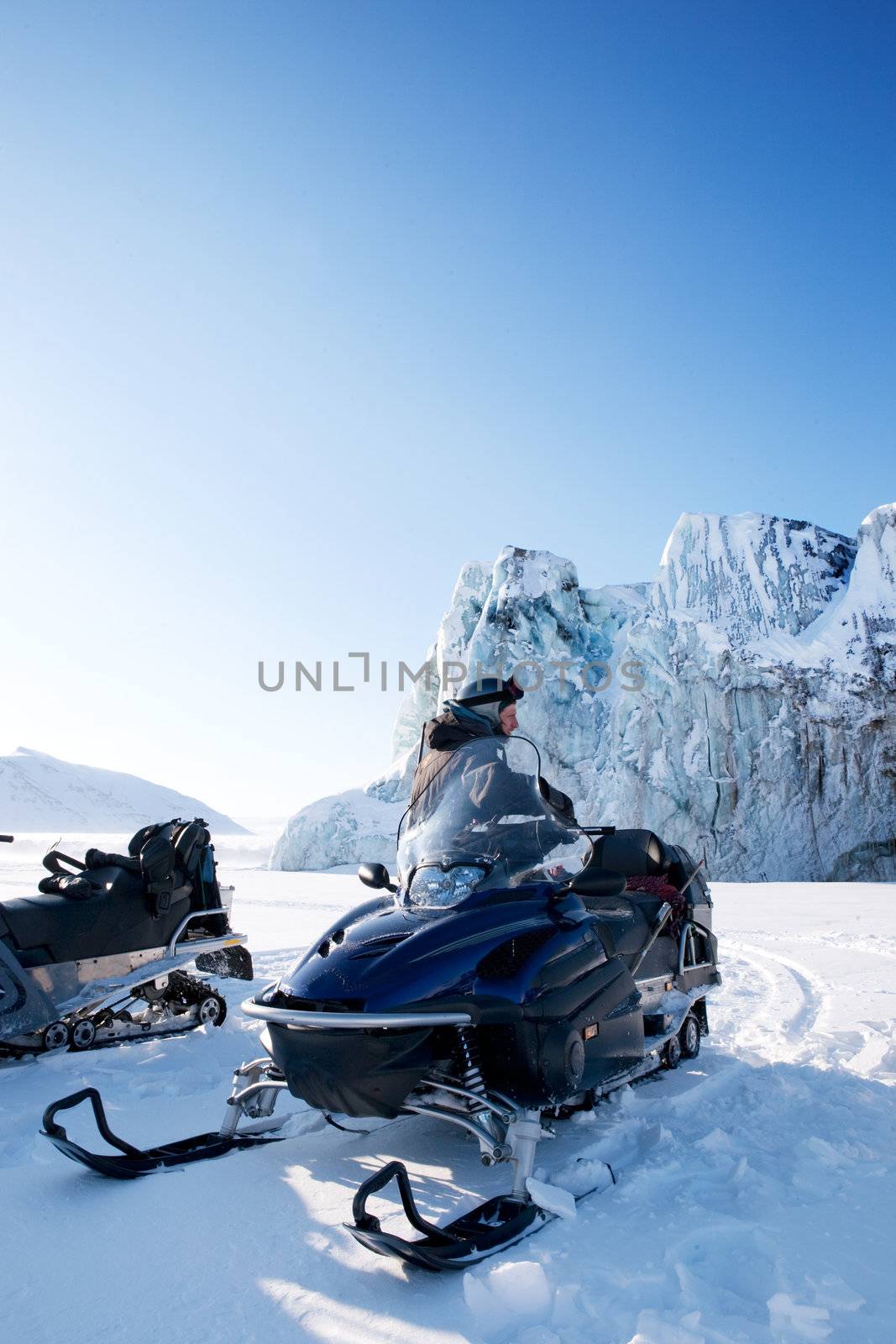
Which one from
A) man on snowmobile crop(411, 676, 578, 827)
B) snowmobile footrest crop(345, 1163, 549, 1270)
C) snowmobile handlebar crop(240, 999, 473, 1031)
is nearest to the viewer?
snowmobile footrest crop(345, 1163, 549, 1270)

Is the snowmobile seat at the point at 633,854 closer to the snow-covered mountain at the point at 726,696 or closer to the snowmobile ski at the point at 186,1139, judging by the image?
the snowmobile ski at the point at 186,1139

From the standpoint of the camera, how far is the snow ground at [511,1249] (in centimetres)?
171

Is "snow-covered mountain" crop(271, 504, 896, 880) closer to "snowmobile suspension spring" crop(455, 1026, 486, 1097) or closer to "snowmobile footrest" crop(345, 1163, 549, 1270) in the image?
"snowmobile suspension spring" crop(455, 1026, 486, 1097)

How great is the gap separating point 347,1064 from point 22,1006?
236cm

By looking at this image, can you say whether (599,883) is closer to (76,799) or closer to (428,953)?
(428,953)

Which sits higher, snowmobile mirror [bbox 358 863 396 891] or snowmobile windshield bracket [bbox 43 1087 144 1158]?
snowmobile mirror [bbox 358 863 396 891]

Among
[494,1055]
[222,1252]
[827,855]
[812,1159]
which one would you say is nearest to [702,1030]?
[812,1159]

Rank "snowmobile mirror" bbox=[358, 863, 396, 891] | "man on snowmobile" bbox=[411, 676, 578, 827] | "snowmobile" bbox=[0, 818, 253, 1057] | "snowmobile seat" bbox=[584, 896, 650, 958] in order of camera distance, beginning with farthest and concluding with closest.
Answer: "snowmobile" bbox=[0, 818, 253, 1057] → "snowmobile seat" bbox=[584, 896, 650, 958] → "snowmobile mirror" bbox=[358, 863, 396, 891] → "man on snowmobile" bbox=[411, 676, 578, 827]

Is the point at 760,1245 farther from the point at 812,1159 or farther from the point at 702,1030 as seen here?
the point at 702,1030

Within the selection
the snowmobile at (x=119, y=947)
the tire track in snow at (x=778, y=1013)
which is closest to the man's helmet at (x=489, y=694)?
the tire track in snow at (x=778, y=1013)

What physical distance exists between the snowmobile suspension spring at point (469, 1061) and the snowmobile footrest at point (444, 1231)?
277 mm

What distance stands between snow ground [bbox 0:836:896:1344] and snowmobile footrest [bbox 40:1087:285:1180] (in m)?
0.04

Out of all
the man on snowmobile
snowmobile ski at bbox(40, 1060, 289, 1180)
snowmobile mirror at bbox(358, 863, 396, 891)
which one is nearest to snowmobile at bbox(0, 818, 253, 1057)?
snowmobile ski at bbox(40, 1060, 289, 1180)

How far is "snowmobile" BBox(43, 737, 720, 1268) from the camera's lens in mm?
2215
